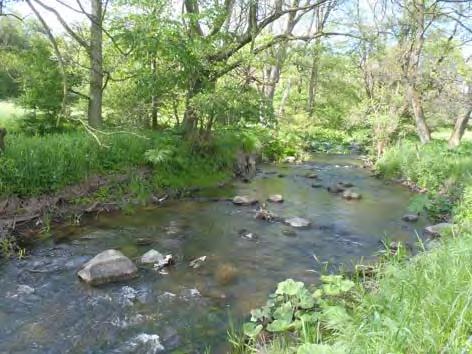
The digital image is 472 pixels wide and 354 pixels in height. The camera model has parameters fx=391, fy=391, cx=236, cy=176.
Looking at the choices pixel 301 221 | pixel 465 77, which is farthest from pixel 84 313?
pixel 465 77

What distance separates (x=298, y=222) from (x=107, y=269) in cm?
423

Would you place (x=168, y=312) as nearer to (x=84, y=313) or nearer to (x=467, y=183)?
(x=84, y=313)

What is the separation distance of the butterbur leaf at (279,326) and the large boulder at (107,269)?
249cm

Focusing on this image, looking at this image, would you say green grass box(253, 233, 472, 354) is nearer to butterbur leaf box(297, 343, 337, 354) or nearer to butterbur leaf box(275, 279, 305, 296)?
butterbur leaf box(297, 343, 337, 354)

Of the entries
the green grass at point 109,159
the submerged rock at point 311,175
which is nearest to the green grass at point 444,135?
the submerged rock at point 311,175

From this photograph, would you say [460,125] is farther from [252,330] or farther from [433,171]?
[252,330]

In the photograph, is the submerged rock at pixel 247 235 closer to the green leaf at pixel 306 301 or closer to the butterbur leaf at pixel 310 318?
the green leaf at pixel 306 301

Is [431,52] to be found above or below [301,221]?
above

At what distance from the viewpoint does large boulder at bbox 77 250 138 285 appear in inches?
208

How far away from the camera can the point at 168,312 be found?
4660 millimetres

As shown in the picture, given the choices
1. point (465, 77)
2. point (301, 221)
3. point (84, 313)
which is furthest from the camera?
point (465, 77)

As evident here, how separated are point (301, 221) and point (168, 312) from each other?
4.28 metres

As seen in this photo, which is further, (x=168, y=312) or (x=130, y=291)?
(x=130, y=291)

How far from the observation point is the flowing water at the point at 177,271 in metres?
4.17
